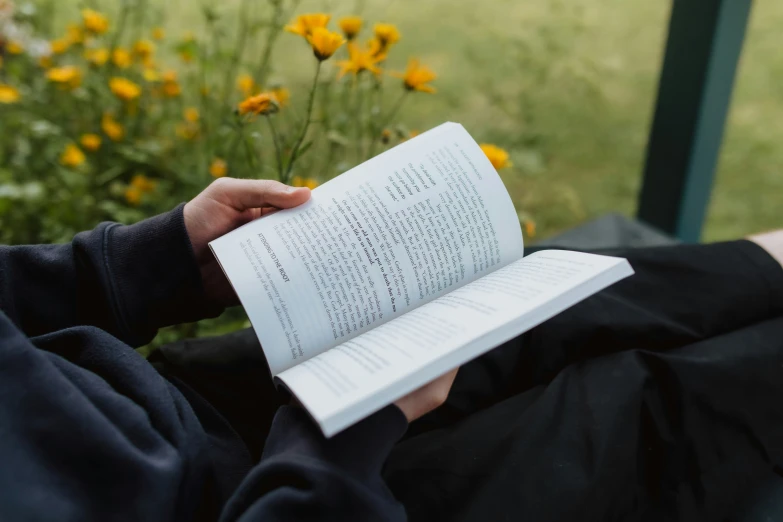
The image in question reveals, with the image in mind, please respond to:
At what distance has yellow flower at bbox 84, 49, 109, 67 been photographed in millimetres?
1195

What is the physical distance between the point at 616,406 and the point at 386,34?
0.51 m

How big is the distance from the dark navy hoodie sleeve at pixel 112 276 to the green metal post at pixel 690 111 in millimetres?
1023

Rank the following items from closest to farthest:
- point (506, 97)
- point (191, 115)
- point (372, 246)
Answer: point (372, 246)
point (191, 115)
point (506, 97)

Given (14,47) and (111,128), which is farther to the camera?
(14,47)

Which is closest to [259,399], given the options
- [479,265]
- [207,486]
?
[207,486]

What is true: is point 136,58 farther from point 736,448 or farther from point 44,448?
point 736,448

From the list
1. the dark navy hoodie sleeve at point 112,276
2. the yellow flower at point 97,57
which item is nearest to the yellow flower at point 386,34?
the dark navy hoodie sleeve at point 112,276

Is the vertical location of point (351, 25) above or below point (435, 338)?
above

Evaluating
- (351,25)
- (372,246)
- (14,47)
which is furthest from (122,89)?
(372,246)

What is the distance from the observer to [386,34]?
0.75 meters

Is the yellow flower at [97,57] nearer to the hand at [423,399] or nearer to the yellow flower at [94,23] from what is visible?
the yellow flower at [94,23]

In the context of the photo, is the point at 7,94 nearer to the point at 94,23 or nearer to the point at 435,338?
the point at 94,23

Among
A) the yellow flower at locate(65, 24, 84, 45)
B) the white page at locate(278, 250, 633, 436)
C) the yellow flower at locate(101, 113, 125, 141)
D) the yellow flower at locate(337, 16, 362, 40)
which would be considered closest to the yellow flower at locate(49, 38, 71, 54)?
the yellow flower at locate(65, 24, 84, 45)

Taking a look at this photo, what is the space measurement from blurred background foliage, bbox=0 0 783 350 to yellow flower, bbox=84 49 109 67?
63mm
